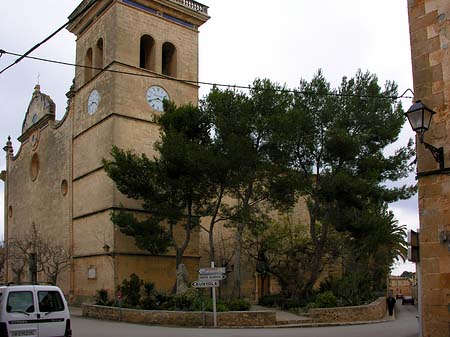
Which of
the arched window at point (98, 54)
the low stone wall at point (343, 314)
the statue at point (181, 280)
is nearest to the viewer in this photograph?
the low stone wall at point (343, 314)

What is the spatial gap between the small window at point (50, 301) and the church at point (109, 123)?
15398 mm

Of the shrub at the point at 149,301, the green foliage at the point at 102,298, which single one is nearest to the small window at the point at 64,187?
the green foliage at the point at 102,298

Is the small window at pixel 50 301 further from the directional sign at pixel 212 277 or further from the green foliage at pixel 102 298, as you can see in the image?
the green foliage at pixel 102 298

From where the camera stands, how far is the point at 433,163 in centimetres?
988

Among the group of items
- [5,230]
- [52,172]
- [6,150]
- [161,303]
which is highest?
[6,150]

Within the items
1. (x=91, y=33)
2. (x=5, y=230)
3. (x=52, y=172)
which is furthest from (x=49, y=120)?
(x=5, y=230)

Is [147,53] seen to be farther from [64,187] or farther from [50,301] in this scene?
[50,301]

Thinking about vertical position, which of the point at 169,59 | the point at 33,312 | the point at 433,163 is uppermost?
the point at 169,59

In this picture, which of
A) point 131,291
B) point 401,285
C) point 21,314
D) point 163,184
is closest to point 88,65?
point 163,184

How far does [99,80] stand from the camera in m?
31.8

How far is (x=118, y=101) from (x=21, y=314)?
19.4 meters

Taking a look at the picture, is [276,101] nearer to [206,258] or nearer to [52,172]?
[206,258]

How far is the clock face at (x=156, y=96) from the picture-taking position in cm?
3148

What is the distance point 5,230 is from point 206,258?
19705 millimetres
